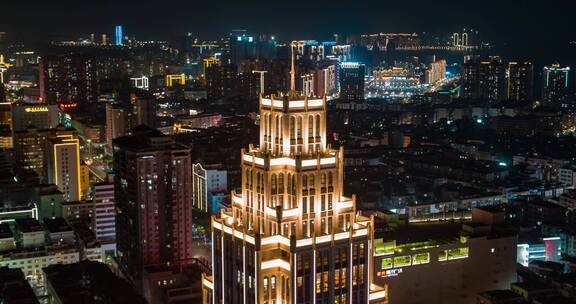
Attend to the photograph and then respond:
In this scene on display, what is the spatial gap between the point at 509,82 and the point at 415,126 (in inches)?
435

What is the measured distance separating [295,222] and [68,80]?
129ft

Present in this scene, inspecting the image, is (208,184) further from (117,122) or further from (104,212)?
(117,122)

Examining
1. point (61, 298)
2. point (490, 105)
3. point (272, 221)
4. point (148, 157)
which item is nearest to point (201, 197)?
point (148, 157)

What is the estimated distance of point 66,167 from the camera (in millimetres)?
27781

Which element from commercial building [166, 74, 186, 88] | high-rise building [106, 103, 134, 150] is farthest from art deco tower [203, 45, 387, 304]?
commercial building [166, 74, 186, 88]

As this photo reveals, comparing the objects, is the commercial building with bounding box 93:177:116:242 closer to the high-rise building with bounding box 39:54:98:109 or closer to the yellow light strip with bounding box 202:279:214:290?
the yellow light strip with bounding box 202:279:214:290

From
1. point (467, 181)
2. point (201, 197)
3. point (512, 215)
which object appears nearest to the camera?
point (512, 215)

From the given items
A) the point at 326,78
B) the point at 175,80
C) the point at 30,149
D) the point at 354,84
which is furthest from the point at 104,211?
the point at 175,80

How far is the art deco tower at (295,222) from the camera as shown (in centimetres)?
805

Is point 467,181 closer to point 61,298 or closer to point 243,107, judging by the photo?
point 61,298

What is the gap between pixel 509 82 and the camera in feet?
172

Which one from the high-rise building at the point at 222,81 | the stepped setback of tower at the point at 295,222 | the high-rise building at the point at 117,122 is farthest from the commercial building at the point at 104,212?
the high-rise building at the point at 222,81

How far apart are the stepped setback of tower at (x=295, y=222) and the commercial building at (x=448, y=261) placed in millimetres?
6306

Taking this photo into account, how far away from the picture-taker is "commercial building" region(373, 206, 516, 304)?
48.2 feet
